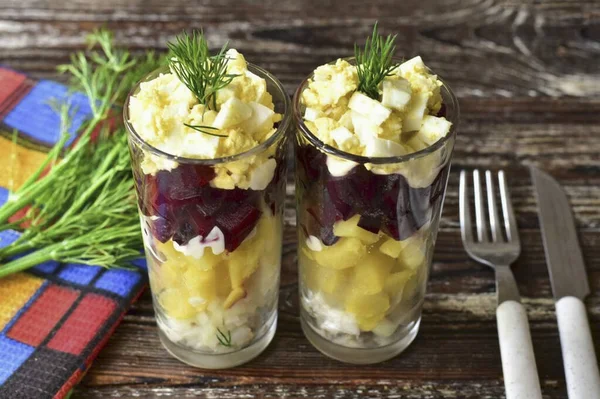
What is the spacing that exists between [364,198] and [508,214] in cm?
49

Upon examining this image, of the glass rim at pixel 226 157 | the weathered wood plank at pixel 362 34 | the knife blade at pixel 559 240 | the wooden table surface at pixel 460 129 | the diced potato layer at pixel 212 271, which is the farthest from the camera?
the weathered wood plank at pixel 362 34

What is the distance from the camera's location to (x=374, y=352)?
44.0 inches

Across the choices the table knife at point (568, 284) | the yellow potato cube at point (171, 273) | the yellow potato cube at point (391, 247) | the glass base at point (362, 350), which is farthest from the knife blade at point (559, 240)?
the yellow potato cube at point (171, 273)

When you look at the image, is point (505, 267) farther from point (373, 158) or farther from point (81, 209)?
point (81, 209)

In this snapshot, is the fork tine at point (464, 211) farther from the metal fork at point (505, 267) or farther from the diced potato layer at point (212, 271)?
the diced potato layer at point (212, 271)

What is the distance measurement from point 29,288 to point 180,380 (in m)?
0.29

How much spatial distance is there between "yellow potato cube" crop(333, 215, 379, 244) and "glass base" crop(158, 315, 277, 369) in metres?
0.26

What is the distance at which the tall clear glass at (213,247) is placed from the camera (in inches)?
35.4

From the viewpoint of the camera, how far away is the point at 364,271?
3.25 ft

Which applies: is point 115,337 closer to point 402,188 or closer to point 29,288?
point 29,288

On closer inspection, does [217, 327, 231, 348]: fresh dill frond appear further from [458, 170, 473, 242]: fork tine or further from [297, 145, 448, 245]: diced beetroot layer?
[458, 170, 473, 242]: fork tine

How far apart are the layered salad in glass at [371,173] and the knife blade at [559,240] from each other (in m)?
0.29

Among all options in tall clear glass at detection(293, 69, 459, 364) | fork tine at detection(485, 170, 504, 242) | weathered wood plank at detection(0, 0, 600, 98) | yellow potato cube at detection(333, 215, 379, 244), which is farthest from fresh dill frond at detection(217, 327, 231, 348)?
weathered wood plank at detection(0, 0, 600, 98)

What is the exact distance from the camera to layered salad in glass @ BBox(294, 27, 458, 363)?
90cm
